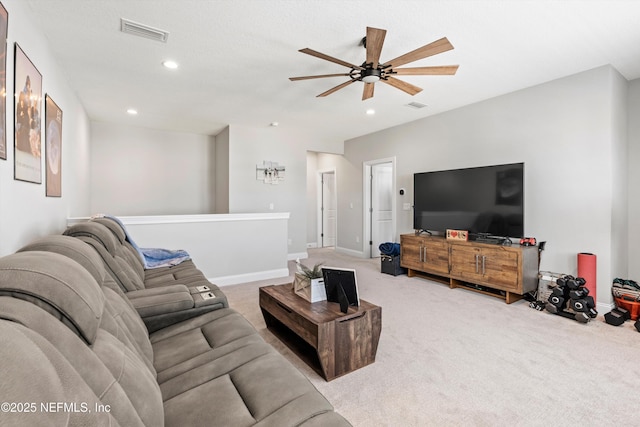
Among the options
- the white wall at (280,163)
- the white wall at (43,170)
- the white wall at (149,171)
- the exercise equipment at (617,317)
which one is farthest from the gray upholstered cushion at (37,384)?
the white wall at (149,171)

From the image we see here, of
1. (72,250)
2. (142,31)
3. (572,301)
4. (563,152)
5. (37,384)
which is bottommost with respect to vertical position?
(572,301)

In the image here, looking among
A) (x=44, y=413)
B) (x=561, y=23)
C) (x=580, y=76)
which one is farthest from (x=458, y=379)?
(x=580, y=76)

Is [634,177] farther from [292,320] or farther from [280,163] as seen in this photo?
[280,163]

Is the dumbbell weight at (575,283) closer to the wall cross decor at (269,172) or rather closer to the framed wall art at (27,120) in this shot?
the framed wall art at (27,120)

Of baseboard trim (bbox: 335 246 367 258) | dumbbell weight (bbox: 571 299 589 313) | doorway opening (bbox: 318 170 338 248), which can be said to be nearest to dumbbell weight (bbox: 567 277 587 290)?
dumbbell weight (bbox: 571 299 589 313)

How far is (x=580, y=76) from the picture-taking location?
3.27 m

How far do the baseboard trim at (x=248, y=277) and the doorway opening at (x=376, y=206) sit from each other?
2.33 metres

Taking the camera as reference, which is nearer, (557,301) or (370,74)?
(370,74)

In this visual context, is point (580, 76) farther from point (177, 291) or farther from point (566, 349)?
point (177, 291)

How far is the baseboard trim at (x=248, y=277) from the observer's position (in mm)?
4203

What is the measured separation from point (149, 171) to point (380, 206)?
4.78m

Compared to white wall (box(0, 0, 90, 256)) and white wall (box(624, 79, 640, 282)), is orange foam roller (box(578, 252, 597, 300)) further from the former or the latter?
white wall (box(0, 0, 90, 256))

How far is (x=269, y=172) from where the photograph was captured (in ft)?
19.4

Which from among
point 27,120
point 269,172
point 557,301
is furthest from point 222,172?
point 557,301
